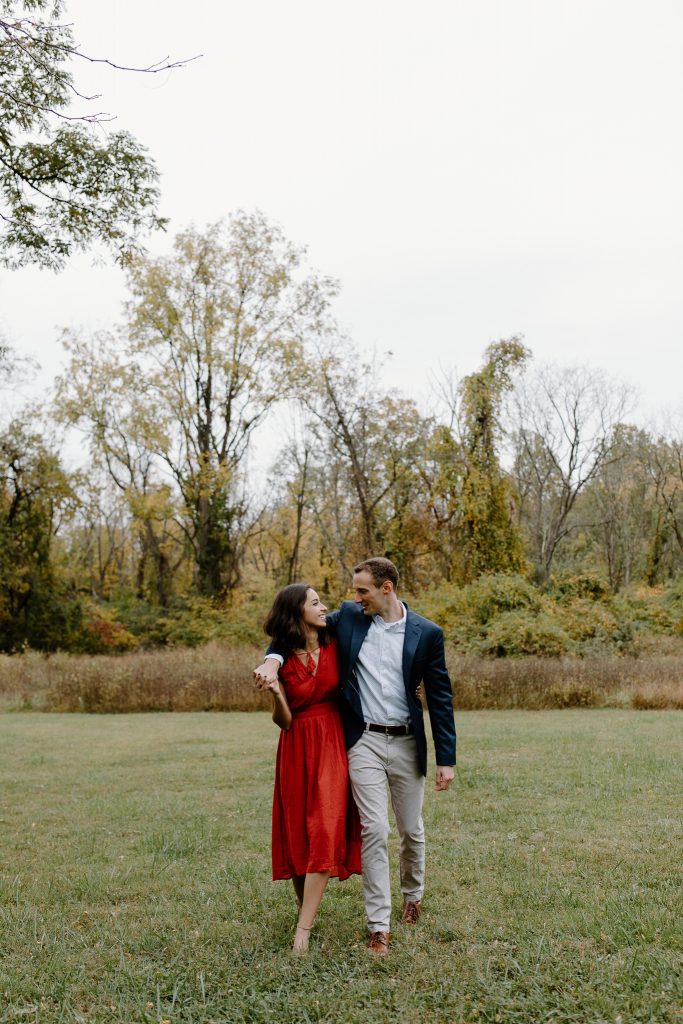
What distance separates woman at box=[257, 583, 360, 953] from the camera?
440 centimetres

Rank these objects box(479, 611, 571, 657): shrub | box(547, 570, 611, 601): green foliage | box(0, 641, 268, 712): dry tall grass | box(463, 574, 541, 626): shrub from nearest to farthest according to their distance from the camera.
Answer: box(0, 641, 268, 712): dry tall grass < box(479, 611, 571, 657): shrub < box(463, 574, 541, 626): shrub < box(547, 570, 611, 601): green foliage

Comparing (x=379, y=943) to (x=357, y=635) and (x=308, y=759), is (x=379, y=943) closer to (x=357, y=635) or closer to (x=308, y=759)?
(x=308, y=759)

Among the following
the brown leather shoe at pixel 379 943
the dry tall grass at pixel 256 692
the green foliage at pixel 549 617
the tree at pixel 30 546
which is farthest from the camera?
the tree at pixel 30 546

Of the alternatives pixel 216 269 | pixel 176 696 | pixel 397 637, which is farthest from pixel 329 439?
pixel 397 637

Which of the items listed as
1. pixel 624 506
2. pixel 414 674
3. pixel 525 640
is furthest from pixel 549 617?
pixel 624 506

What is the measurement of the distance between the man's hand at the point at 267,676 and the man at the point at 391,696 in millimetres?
209

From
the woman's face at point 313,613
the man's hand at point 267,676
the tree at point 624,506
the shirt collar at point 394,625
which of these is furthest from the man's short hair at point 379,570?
the tree at point 624,506

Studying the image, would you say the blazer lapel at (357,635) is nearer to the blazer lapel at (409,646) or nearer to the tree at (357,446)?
the blazer lapel at (409,646)

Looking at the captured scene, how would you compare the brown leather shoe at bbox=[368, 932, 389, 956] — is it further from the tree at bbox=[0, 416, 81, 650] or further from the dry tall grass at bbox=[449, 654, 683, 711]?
the tree at bbox=[0, 416, 81, 650]

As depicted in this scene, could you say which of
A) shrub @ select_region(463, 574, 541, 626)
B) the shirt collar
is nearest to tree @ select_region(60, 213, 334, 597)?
shrub @ select_region(463, 574, 541, 626)

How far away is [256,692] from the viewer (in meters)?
17.2

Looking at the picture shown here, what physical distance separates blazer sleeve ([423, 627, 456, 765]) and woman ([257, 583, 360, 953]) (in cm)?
50

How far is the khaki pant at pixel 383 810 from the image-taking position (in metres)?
4.33

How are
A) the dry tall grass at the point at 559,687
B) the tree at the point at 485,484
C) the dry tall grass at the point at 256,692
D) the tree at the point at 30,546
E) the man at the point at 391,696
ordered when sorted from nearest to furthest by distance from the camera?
the man at the point at 391,696 → the dry tall grass at the point at 559,687 → the dry tall grass at the point at 256,692 → the tree at the point at 485,484 → the tree at the point at 30,546
